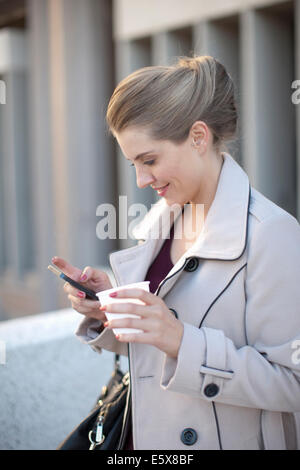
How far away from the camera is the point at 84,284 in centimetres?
195

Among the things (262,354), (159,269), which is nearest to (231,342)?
(262,354)

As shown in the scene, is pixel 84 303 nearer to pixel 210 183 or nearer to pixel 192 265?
pixel 192 265

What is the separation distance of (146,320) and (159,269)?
0.55m

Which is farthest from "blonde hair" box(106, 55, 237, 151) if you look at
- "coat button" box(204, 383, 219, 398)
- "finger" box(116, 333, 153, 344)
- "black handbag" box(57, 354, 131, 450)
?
"black handbag" box(57, 354, 131, 450)

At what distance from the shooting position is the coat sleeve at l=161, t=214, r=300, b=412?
1530mm

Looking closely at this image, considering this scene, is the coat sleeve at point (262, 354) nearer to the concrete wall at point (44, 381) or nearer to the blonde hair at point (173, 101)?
the blonde hair at point (173, 101)

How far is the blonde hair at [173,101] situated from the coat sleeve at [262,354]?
45 cm

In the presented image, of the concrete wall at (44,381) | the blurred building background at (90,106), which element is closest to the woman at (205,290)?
the concrete wall at (44,381)

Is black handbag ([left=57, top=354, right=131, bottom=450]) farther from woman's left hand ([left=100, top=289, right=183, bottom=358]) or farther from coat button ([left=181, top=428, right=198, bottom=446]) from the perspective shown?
woman's left hand ([left=100, top=289, right=183, bottom=358])

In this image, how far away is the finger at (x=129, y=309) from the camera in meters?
1.41
